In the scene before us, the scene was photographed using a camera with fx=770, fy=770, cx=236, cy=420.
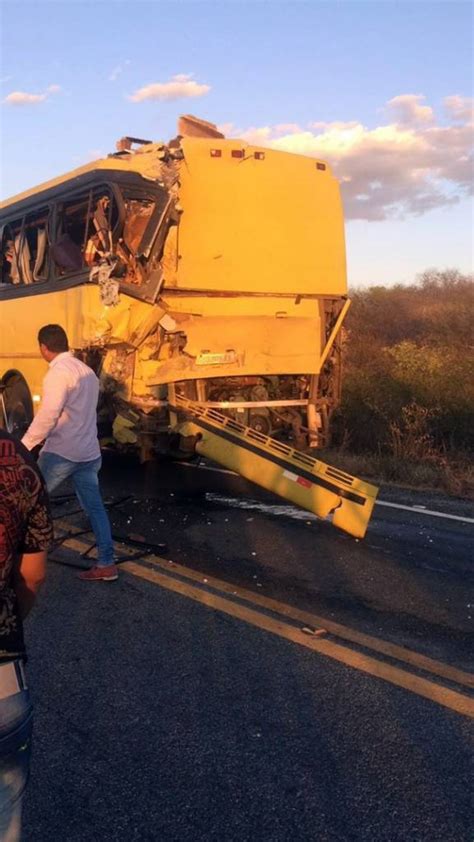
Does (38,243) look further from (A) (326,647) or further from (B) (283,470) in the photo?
(A) (326,647)

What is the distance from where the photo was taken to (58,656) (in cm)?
423

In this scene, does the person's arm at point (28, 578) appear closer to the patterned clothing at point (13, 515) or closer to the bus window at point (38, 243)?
the patterned clothing at point (13, 515)

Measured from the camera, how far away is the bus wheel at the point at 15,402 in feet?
29.8

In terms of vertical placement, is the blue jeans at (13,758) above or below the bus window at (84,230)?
below

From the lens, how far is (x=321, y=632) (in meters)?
4.54

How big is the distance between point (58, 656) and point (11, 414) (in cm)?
574

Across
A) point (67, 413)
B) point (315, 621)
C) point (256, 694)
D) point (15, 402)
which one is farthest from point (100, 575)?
point (15, 402)

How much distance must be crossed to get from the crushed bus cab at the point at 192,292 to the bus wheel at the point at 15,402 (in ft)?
0.10

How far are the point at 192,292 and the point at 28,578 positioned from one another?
6.03 m

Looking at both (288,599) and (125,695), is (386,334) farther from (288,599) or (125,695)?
(125,695)

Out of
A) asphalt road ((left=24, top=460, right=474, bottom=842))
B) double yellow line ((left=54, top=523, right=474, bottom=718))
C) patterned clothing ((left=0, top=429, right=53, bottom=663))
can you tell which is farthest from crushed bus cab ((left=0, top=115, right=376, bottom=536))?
patterned clothing ((left=0, top=429, right=53, bottom=663))

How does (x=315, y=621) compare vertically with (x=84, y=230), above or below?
below

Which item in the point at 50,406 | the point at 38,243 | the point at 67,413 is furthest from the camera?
the point at 38,243

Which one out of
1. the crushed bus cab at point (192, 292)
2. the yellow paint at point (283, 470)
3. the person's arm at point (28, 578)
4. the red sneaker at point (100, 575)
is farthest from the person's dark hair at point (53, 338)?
the person's arm at point (28, 578)
